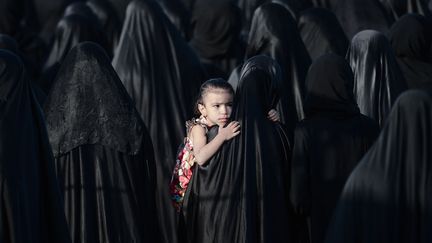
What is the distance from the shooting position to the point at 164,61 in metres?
10.2

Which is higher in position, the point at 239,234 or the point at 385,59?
the point at 385,59

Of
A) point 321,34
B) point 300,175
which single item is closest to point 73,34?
point 321,34

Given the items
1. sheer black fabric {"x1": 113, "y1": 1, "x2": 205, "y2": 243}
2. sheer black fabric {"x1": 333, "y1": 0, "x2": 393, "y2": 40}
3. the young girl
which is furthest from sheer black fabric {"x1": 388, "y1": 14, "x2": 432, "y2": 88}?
the young girl

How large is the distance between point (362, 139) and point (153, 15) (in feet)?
11.2

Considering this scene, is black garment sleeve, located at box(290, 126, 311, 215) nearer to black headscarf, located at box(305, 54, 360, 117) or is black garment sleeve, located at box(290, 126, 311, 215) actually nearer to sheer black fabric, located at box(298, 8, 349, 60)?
black headscarf, located at box(305, 54, 360, 117)

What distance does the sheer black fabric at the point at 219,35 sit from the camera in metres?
12.7

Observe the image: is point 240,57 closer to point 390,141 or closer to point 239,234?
point 239,234

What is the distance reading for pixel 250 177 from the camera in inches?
292

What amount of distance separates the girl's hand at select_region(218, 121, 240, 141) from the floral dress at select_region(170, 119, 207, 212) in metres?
0.24

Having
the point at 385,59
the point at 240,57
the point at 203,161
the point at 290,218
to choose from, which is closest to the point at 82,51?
the point at 203,161

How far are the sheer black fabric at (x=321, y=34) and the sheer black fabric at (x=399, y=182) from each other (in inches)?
202

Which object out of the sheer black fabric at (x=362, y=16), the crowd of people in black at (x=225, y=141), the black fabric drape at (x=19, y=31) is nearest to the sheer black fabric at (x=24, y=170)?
the crowd of people in black at (x=225, y=141)

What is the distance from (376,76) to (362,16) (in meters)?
3.47

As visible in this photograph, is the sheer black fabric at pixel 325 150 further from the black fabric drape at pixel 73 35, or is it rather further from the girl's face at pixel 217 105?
the black fabric drape at pixel 73 35
